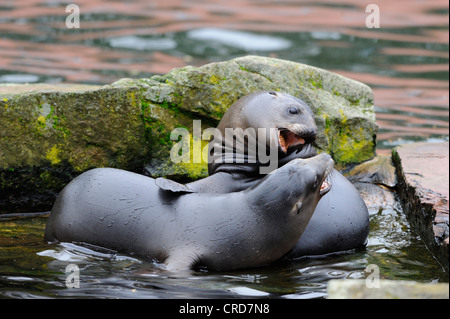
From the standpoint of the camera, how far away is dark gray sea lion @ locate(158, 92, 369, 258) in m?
5.51

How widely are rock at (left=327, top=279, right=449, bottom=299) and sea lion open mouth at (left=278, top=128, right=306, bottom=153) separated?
248 cm

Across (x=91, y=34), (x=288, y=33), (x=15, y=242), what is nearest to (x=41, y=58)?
(x=91, y=34)

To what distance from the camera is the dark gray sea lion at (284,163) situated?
217 inches

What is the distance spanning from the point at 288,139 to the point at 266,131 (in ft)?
0.83

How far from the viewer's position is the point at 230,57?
13.0 m

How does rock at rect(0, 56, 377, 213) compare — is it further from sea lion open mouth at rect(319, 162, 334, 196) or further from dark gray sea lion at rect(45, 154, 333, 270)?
sea lion open mouth at rect(319, 162, 334, 196)

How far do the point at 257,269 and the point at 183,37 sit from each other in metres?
9.68

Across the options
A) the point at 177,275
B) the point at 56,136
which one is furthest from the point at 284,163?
the point at 56,136

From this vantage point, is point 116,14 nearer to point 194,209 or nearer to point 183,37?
point 183,37

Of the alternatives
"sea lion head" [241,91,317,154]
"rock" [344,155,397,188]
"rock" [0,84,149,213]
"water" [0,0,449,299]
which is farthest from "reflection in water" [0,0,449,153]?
"rock" [0,84,149,213]

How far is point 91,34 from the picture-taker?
14375 mm

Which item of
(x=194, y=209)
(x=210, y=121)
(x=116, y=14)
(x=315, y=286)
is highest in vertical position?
(x=116, y=14)

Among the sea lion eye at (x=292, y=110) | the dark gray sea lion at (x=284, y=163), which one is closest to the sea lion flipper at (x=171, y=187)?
the dark gray sea lion at (x=284, y=163)

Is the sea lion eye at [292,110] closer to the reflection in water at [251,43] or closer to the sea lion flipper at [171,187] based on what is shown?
the sea lion flipper at [171,187]
